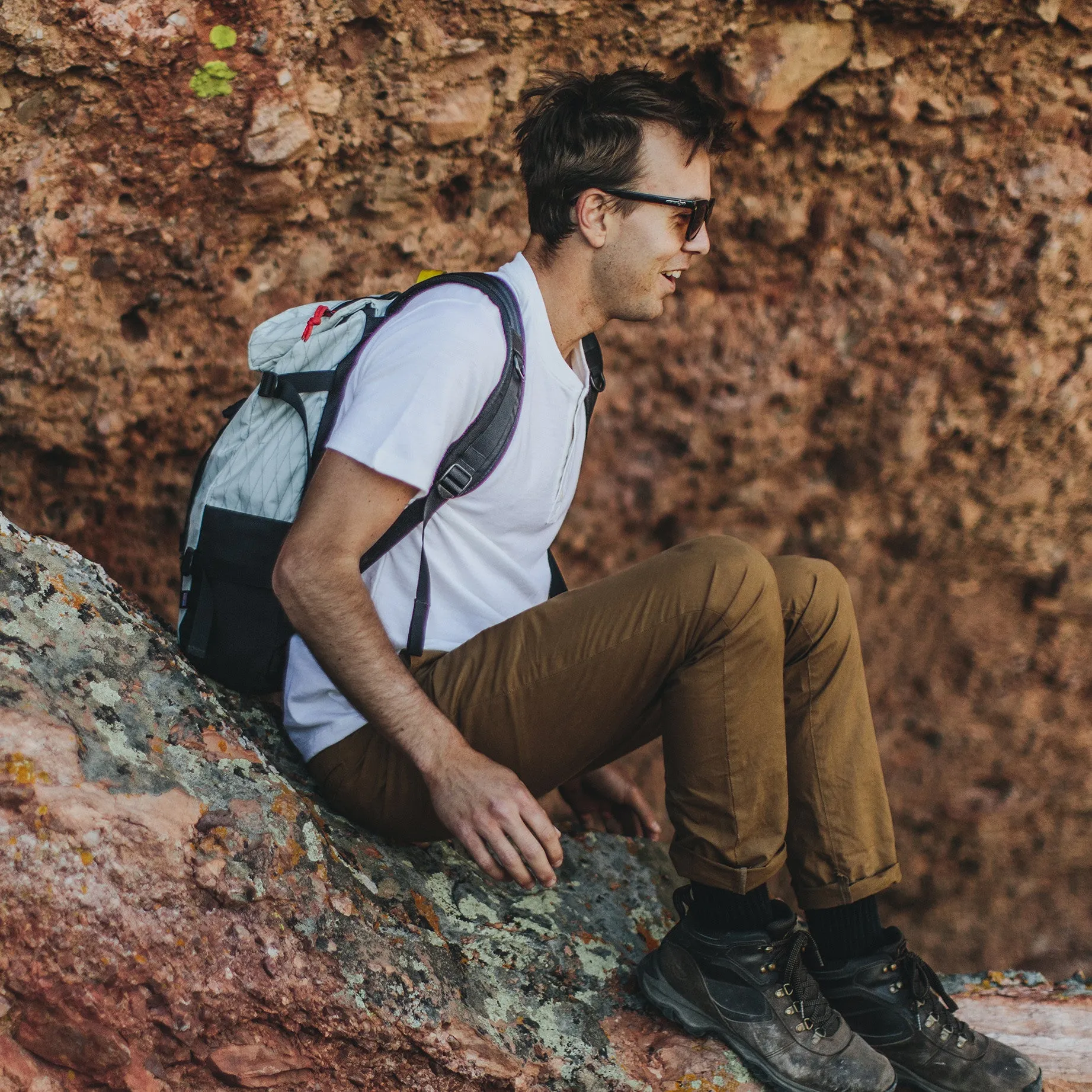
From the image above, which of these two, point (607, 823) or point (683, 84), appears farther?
point (607, 823)

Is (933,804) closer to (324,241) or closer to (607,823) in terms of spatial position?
(607,823)

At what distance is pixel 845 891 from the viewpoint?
1.89m

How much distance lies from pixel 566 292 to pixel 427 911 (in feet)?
3.56

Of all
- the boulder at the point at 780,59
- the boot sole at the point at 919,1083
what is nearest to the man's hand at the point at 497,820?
the boot sole at the point at 919,1083

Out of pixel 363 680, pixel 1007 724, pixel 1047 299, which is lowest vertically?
pixel 1007 724

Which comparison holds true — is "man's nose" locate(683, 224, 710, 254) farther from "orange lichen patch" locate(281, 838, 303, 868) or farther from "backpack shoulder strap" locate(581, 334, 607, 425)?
"orange lichen patch" locate(281, 838, 303, 868)

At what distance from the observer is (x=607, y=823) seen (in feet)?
8.02

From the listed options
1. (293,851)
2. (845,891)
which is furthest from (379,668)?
(845,891)

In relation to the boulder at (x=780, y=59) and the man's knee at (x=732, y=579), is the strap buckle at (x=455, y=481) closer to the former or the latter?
the man's knee at (x=732, y=579)

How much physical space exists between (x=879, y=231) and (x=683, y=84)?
3.66 feet

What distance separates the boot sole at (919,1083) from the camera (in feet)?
6.14

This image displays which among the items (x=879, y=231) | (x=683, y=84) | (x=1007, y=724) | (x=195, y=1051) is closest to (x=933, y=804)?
(x=1007, y=724)

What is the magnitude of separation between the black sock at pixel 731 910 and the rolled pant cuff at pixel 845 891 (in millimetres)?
111

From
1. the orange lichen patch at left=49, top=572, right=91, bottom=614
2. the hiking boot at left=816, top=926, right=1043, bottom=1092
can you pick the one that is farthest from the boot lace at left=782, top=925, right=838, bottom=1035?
the orange lichen patch at left=49, top=572, right=91, bottom=614
